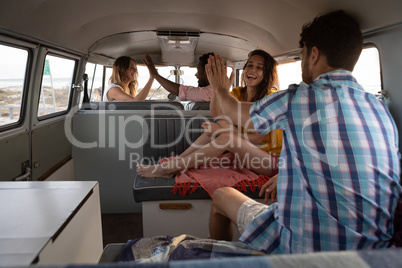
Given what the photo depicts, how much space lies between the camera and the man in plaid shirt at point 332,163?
1161 mm

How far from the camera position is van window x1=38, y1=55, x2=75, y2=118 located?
2877 mm

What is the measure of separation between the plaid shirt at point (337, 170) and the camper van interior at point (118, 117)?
0.07m

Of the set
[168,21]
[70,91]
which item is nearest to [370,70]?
[168,21]

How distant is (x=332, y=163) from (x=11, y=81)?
2283mm

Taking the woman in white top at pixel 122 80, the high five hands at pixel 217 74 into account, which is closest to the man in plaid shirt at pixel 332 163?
the high five hands at pixel 217 74

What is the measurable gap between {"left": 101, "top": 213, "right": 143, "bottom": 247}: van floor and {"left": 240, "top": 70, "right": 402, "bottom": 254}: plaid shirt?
193 cm

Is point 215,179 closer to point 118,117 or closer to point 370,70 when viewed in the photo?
point 370,70

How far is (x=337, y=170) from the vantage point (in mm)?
1170

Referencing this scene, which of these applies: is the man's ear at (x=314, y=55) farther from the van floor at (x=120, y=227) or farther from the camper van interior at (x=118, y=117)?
the van floor at (x=120, y=227)

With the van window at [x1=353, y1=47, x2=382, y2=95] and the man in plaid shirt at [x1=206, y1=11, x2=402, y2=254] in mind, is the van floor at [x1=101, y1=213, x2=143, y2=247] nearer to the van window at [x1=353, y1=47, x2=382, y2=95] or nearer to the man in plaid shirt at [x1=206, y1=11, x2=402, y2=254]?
the man in plaid shirt at [x1=206, y1=11, x2=402, y2=254]

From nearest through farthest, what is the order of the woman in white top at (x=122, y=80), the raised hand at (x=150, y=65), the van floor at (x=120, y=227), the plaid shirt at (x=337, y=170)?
the plaid shirt at (x=337, y=170) → the van floor at (x=120, y=227) → the woman in white top at (x=122, y=80) → the raised hand at (x=150, y=65)

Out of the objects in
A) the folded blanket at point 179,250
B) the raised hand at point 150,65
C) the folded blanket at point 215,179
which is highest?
the raised hand at point 150,65

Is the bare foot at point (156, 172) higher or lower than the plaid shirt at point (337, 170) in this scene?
lower

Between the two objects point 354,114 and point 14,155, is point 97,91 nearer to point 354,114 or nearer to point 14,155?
point 14,155
